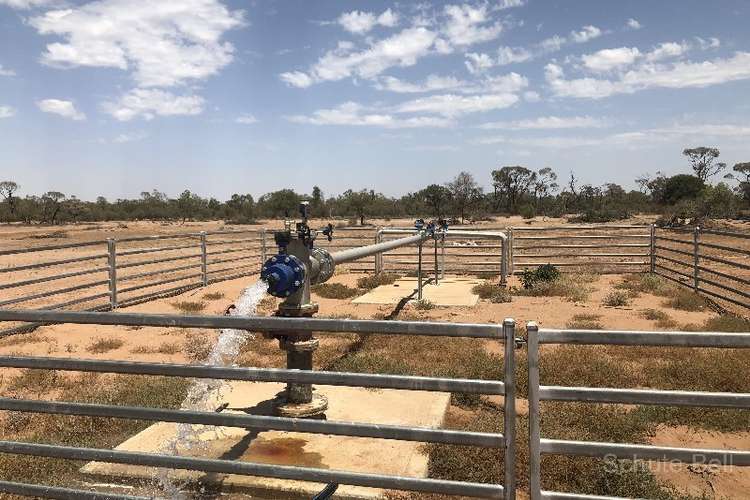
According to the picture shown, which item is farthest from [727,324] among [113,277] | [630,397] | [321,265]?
[113,277]

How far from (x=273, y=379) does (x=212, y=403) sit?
9.71 ft

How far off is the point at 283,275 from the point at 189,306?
8.11 m

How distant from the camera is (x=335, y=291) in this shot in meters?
13.4

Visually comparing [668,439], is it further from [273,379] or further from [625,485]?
[273,379]

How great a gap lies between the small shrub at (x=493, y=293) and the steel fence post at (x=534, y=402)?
9368mm

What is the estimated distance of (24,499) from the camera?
389cm

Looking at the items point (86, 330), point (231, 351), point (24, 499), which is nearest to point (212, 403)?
point (24, 499)

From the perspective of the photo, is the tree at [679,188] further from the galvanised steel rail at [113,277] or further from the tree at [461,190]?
the galvanised steel rail at [113,277]

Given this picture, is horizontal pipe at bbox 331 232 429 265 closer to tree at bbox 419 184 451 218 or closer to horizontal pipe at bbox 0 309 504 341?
horizontal pipe at bbox 0 309 504 341

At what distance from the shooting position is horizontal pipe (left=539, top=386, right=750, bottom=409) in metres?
2.43

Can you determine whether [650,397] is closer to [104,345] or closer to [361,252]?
[361,252]

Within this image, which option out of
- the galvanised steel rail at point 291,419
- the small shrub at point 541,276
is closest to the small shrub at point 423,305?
the small shrub at point 541,276

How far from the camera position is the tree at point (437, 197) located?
59906 mm

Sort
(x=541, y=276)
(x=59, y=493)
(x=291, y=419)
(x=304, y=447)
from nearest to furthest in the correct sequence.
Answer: (x=291, y=419) → (x=59, y=493) → (x=304, y=447) → (x=541, y=276)
